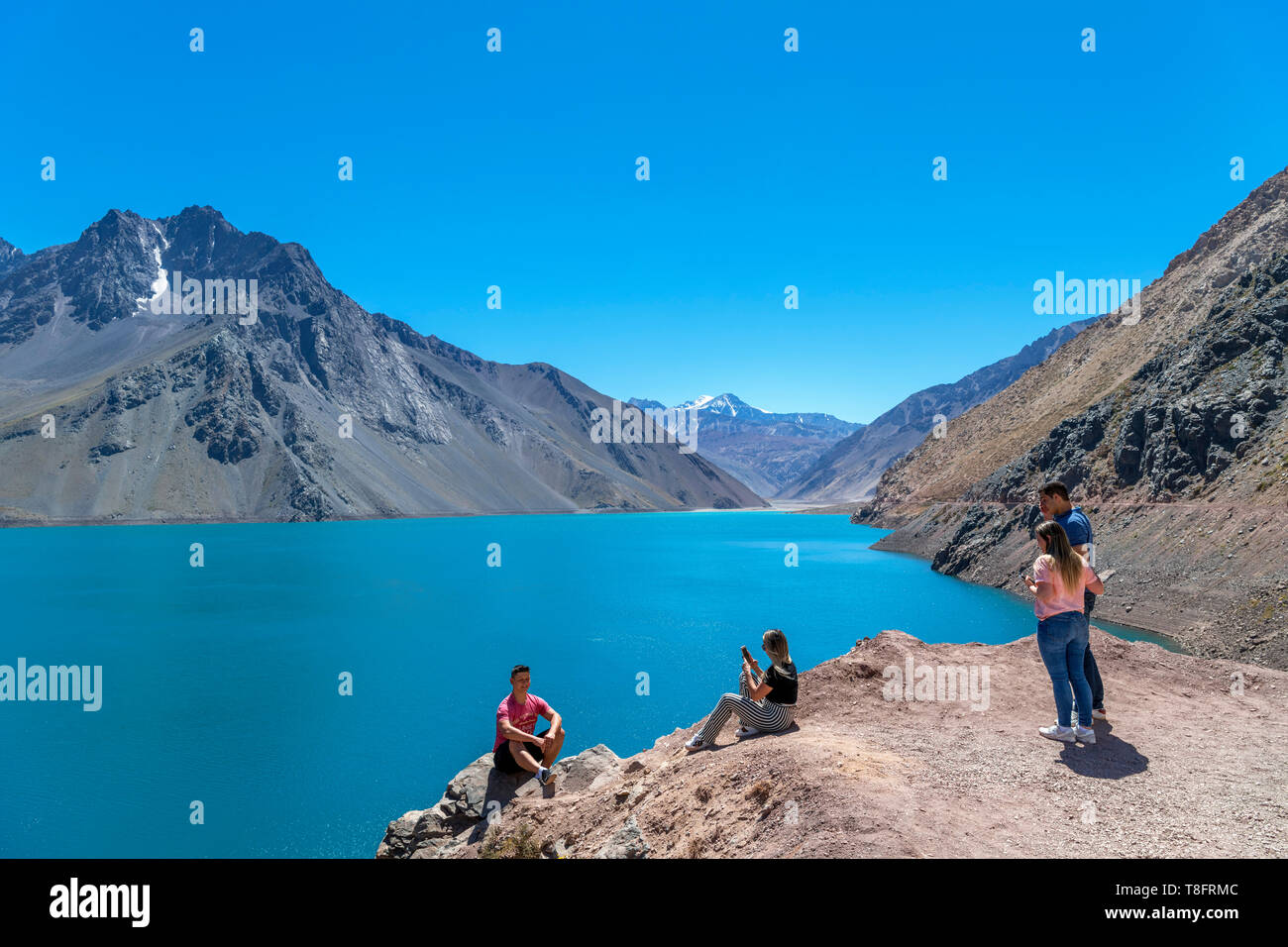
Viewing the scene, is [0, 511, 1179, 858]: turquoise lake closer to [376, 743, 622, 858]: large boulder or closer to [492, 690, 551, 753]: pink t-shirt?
[376, 743, 622, 858]: large boulder

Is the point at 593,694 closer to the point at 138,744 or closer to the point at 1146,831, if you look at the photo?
the point at 138,744

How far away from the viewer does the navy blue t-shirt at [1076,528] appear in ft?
36.4

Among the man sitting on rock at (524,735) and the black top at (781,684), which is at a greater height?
the black top at (781,684)

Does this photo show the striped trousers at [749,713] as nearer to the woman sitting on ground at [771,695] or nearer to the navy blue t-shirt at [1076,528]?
the woman sitting on ground at [771,695]

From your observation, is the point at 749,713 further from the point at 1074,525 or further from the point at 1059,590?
the point at 1074,525

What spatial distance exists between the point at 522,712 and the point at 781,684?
15.5ft

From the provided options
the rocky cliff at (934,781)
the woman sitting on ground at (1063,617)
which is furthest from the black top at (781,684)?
the woman sitting on ground at (1063,617)

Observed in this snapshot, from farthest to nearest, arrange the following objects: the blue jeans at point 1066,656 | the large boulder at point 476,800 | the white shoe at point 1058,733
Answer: the large boulder at point 476,800 < the white shoe at point 1058,733 < the blue jeans at point 1066,656

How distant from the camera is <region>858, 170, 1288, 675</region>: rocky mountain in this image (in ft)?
126

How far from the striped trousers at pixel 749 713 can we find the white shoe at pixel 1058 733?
370 centimetres

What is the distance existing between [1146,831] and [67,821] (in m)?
24.6

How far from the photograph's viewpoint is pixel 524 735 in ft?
42.8

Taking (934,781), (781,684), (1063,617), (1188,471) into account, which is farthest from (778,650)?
(1188,471)
